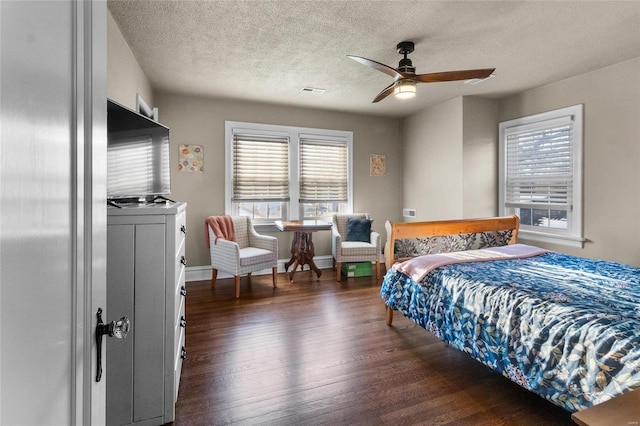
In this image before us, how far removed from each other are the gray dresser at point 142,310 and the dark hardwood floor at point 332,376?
264 mm

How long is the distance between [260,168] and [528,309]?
13.2ft

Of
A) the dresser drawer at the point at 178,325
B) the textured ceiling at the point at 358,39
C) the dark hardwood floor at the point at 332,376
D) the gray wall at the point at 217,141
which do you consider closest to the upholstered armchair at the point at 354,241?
the gray wall at the point at 217,141

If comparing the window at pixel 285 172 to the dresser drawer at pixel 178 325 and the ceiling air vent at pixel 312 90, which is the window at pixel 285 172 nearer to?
the ceiling air vent at pixel 312 90

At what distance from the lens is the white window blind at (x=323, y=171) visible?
5316 millimetres

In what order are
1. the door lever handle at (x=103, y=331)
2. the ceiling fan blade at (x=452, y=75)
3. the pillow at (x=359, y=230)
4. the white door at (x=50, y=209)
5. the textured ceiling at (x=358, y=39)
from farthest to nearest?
the pillow at (x=359, y=230)
the ceiling fan blade at (x=452, y=75)
the textured ceiling at (x=358, y=39)
the door lever handle at (x=103, y=331)
the white door at (x=50, y=209)

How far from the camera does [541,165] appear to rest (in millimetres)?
4211

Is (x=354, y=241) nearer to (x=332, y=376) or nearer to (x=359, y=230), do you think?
(x=359, y=230)

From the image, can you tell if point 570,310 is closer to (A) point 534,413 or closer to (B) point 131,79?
(A) point 534,413

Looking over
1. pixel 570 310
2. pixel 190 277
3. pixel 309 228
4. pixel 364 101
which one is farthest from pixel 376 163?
pixel 570 310

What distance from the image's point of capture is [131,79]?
3.13 m

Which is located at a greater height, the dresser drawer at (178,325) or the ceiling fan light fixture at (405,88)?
the ceiling fan light fixture at (405,88)

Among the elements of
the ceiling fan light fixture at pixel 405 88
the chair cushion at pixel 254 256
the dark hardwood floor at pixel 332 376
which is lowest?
the dark hardwood floor at pixel 332 376

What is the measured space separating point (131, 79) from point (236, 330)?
2572mm

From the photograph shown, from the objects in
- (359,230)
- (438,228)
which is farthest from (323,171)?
(438,228)
